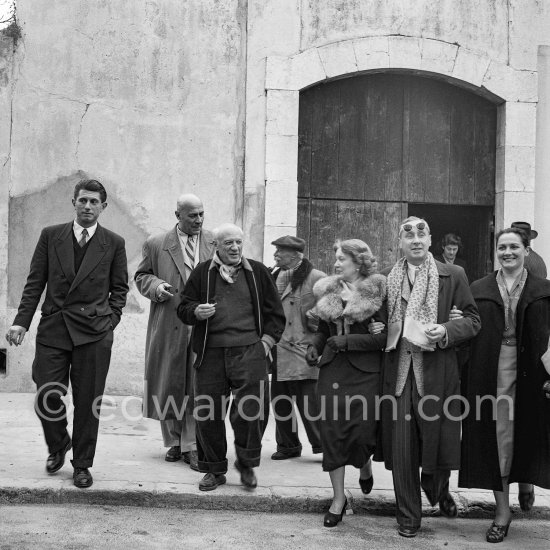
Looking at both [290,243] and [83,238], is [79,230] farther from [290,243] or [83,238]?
[290,243]

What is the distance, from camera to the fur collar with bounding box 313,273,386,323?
18.1 ft

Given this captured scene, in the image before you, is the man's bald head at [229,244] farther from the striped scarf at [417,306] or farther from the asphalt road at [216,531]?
the asphalt road at [216,531]

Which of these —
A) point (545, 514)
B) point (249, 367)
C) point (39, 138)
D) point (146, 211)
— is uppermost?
point (39, 138)

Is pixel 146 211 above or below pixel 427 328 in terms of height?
above

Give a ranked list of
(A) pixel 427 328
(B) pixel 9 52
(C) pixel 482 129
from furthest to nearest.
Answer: (C) pixel 482 129
(B) pixel 9 52
(A) pixel 427 328

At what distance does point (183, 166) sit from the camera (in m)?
9.73

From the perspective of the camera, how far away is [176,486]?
595 centimetres

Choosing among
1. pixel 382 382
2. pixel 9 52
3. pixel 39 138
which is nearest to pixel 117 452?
pixel 382 382

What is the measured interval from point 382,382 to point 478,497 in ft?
3.94

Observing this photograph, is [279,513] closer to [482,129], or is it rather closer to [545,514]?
[545,514]

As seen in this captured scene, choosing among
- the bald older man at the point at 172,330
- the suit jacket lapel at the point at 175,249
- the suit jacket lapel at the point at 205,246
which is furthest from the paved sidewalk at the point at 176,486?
the suit jacket lapel at the point at 205,246

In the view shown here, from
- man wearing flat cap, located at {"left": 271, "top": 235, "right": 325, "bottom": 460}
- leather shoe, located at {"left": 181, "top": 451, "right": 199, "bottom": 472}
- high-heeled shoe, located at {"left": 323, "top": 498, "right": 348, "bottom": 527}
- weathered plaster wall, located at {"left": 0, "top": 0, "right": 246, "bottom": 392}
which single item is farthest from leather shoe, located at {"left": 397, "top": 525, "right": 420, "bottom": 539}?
weathered plaster wall, located at {"left": 0, "top": 0, "right": 246, "bottom": 392}

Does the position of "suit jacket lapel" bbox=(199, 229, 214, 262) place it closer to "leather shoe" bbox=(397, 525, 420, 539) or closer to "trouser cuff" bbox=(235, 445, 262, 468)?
"trouser cuff" bbox=(235, 445, 262, 468)

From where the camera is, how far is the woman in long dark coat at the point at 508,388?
531 cm
